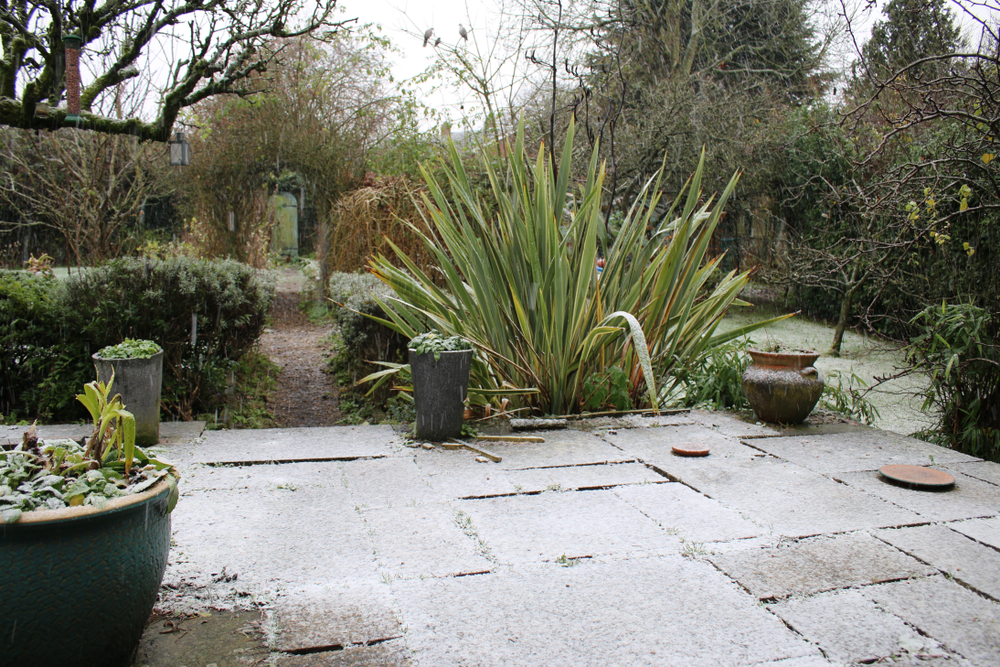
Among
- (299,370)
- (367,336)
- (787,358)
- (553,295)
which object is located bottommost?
(299,370)

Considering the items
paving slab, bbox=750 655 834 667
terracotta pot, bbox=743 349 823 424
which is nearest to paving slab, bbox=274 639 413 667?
paving slab, bbox=750 655 834 667

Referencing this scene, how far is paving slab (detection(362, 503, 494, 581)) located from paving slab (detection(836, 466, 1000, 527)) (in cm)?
165

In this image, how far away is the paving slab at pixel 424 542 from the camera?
2.06 m

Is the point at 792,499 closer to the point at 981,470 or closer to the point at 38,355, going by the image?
the point at 981,470

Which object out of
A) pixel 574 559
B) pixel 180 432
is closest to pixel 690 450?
pixel 574 559

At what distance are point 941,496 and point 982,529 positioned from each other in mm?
366

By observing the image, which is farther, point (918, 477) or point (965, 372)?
point (965, 372)

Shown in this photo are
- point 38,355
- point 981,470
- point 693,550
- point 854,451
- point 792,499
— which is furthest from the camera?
point 38,355

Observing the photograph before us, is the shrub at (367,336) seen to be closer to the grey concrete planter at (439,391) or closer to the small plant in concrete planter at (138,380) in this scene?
the grey concrete planter at (439,391)

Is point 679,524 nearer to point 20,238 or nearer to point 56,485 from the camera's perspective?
point 56,485

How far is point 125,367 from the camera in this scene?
338 centimetres

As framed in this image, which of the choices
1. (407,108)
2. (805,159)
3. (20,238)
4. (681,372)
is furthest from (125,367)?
(20,238)

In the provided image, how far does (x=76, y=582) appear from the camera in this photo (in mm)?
1381

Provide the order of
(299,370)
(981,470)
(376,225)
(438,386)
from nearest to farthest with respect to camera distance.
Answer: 1. (981,470)
2. (438,386)
3. (299,370)
4. (376,225)
